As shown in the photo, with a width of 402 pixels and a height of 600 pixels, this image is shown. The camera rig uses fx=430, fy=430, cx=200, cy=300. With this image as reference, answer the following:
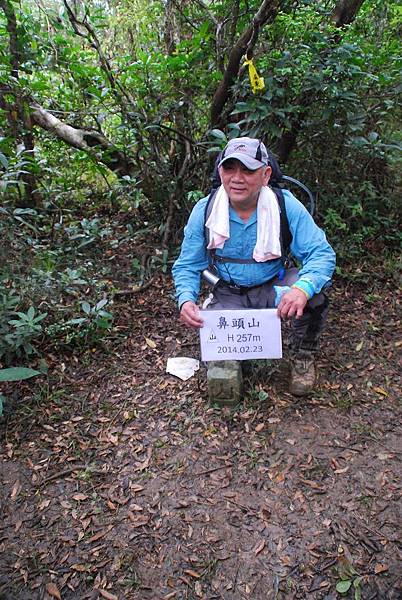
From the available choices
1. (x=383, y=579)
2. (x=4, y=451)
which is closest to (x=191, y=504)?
(x=383, y=579)

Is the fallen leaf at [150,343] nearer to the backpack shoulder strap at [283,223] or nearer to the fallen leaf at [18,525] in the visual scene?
the backpack shoulder strap at [283,223]

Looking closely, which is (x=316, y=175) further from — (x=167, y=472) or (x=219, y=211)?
(x=167, y=472)

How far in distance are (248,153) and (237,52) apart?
1.75 metres

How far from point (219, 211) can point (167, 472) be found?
4.96 ft

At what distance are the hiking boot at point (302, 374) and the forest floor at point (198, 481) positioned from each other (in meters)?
0.07

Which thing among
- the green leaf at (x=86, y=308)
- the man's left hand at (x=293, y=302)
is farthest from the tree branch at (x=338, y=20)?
the green leaf at (x=86, y=308)

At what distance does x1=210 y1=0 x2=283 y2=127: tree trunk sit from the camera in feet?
10.8

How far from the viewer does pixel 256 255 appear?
8.14 feet

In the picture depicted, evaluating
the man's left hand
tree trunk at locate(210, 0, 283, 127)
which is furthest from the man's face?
tree trunk at locate(210, 0, 283, 127)

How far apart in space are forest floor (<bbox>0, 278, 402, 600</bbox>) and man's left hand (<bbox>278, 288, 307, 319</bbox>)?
2.38 ft

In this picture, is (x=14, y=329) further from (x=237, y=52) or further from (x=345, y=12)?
(x=345, y=12)

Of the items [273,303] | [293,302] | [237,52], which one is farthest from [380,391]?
[237,52]

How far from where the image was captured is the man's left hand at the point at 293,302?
2279 mm

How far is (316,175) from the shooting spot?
4.06m
